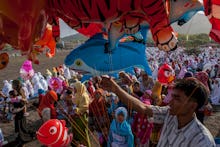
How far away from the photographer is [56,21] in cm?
274

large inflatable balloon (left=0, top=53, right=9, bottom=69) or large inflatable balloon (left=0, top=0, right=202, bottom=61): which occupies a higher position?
large inflatable balloon (left=0, top=0, right=202, bottom=61)

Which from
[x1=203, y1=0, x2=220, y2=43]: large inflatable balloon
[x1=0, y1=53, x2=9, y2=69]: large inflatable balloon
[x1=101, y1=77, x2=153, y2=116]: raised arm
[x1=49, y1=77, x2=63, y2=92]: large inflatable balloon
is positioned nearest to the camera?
[x1=101, y1=77, x2=153, y2=116]: raised arm

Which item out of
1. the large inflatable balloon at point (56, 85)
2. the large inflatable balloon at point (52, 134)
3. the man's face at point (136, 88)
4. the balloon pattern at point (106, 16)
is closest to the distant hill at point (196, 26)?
the balloon pattern at point (106, 16)

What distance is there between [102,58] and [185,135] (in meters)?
1.29

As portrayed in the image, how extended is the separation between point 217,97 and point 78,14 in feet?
20.0

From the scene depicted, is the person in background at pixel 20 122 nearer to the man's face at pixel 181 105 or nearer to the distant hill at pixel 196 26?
the distant hill at pixel 196 26

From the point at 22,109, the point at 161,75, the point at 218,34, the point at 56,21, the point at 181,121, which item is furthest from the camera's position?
the point at 22,109

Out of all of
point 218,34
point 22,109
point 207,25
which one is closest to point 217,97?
point 22,109

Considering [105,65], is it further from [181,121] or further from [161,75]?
[161,75]

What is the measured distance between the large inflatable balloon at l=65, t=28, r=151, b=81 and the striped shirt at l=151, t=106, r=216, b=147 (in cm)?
107

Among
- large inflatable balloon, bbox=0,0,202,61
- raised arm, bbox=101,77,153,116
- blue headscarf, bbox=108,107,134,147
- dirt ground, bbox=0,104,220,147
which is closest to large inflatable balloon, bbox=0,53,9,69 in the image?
large inflatable balloon, bbox=0,0,202,61

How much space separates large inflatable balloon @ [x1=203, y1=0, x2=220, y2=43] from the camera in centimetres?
223

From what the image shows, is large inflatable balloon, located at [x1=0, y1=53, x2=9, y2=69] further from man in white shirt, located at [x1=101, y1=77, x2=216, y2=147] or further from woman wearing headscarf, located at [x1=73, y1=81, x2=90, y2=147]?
man in white shirt, located at [x1=101, y1=77, x2=216, y2=147]

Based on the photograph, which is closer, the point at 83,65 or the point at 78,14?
the point at 78,14
